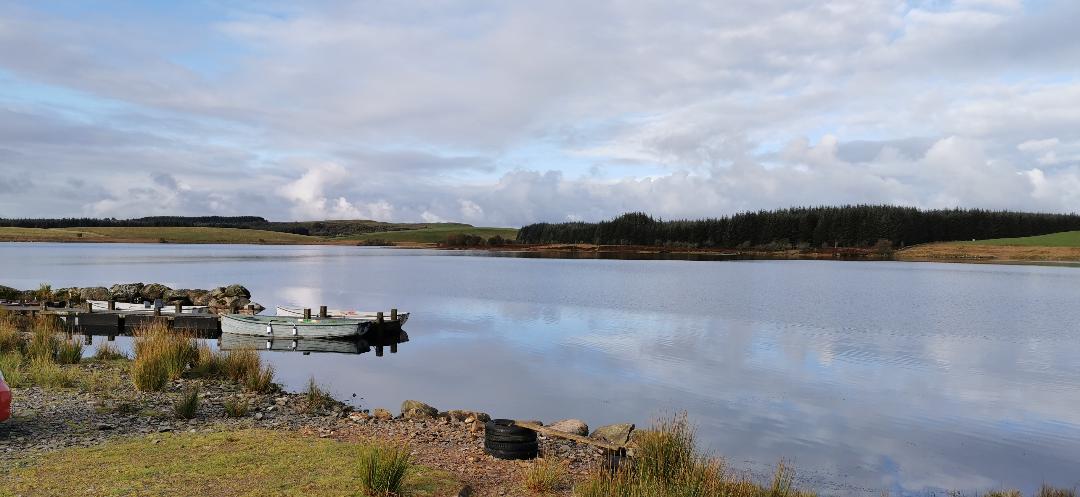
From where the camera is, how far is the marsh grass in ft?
48.3

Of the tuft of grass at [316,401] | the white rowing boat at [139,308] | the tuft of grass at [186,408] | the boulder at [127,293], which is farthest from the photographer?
the boulder at [127,293]

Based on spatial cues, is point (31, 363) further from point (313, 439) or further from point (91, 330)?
point (91, 330)

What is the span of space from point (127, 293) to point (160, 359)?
29.9m

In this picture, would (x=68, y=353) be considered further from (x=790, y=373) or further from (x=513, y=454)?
(x=790, y=373)

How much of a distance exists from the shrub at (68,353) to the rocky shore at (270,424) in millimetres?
3252

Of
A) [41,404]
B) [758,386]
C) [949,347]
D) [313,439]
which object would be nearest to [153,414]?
[41,404]

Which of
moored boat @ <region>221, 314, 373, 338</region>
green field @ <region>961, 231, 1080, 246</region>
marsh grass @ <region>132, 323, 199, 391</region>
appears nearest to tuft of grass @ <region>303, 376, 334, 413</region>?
marsh grass @ <region>132, 323, 199, 391</region>

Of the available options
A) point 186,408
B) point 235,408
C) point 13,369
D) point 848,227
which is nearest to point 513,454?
point 235,408

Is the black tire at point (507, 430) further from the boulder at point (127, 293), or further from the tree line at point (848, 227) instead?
the tree line at point (848, 227)

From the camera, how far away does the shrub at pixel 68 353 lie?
1833 cm

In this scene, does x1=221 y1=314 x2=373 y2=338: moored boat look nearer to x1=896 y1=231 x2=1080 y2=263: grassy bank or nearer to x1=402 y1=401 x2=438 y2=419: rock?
x1=402 y1=401 x2=438 y2=419: rock

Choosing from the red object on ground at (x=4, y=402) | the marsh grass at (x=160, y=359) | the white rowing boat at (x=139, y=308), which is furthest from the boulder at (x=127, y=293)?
the red object on ground at (x=4, y=402)

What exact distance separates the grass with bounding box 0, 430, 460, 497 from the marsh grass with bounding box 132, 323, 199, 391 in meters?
4.45

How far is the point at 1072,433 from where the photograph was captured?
49.6 ft
